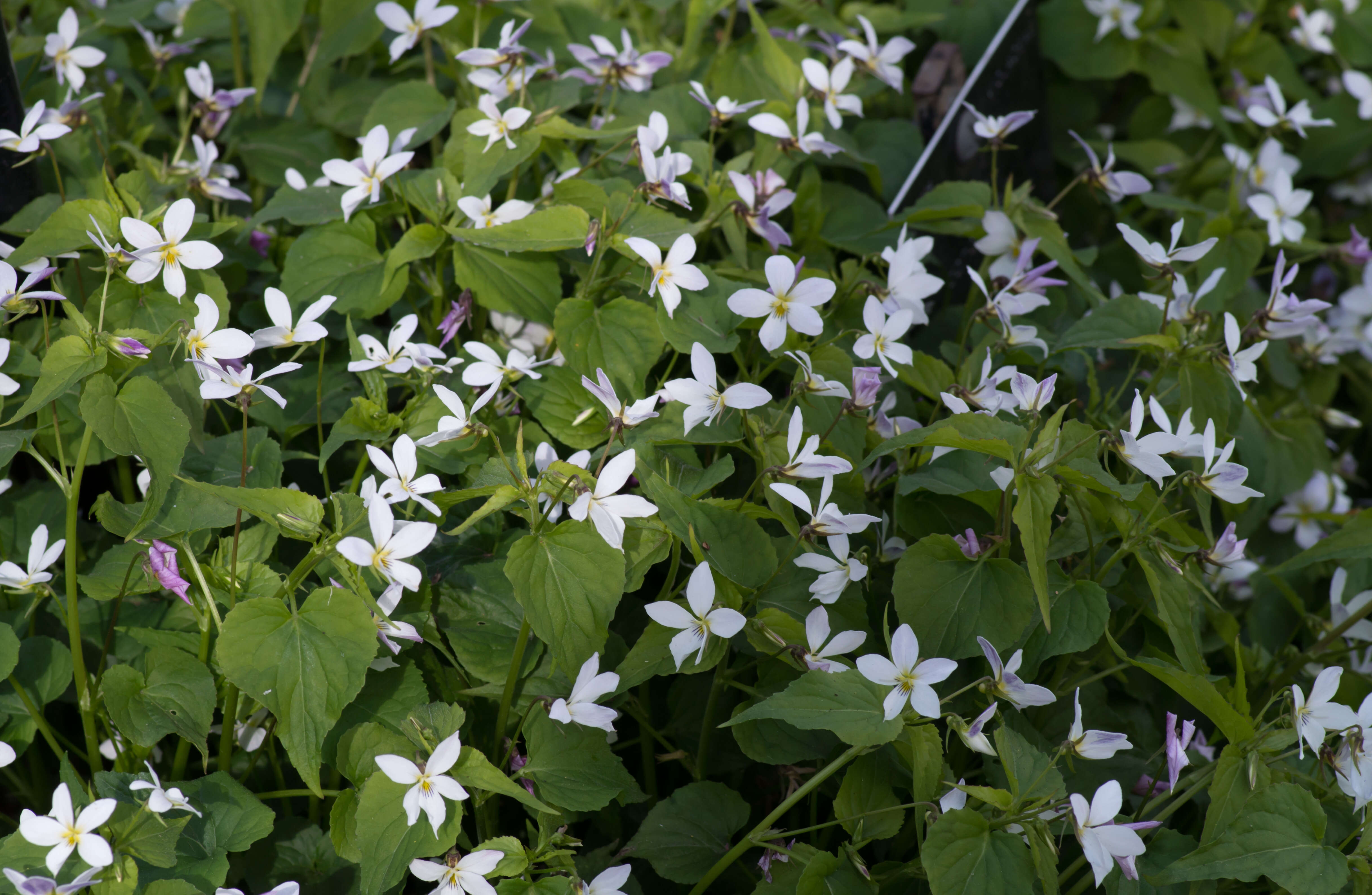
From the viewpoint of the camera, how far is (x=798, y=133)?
5.42ft

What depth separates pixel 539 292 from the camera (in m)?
1.42

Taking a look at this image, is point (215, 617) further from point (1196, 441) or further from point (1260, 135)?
point (1260, 135)

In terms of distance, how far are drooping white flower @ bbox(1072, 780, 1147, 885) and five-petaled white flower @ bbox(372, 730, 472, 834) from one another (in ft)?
1.85

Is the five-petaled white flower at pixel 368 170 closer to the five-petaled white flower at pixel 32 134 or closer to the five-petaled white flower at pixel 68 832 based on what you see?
the five-petaled white flower at pixel 32 134

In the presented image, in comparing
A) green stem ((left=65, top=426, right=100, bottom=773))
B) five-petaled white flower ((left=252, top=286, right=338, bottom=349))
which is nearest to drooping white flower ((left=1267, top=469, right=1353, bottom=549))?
five-petaled white flower ((left=252, top=286, right=338, bottom=349))

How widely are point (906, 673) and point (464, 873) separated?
482 millimetres

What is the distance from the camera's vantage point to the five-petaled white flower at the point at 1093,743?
3.50 feet

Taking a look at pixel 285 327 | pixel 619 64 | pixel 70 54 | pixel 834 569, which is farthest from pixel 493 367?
pixel 70 54

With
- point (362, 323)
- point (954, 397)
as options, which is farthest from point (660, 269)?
point (362, 323)

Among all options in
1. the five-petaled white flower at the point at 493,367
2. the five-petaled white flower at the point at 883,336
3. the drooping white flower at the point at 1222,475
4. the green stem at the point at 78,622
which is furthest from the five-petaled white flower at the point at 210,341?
the drooping white flower at the point at 1222,475

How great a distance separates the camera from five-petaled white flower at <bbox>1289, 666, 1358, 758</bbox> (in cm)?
109

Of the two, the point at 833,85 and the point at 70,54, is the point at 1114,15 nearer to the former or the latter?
the point at 833,85

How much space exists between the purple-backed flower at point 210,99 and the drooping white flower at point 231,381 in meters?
0.66

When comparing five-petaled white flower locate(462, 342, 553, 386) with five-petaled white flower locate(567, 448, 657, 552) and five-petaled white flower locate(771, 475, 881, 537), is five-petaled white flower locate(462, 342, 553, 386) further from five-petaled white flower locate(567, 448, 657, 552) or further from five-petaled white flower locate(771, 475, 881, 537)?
five-petaled white flower locate(771, 475, 881, 537)
